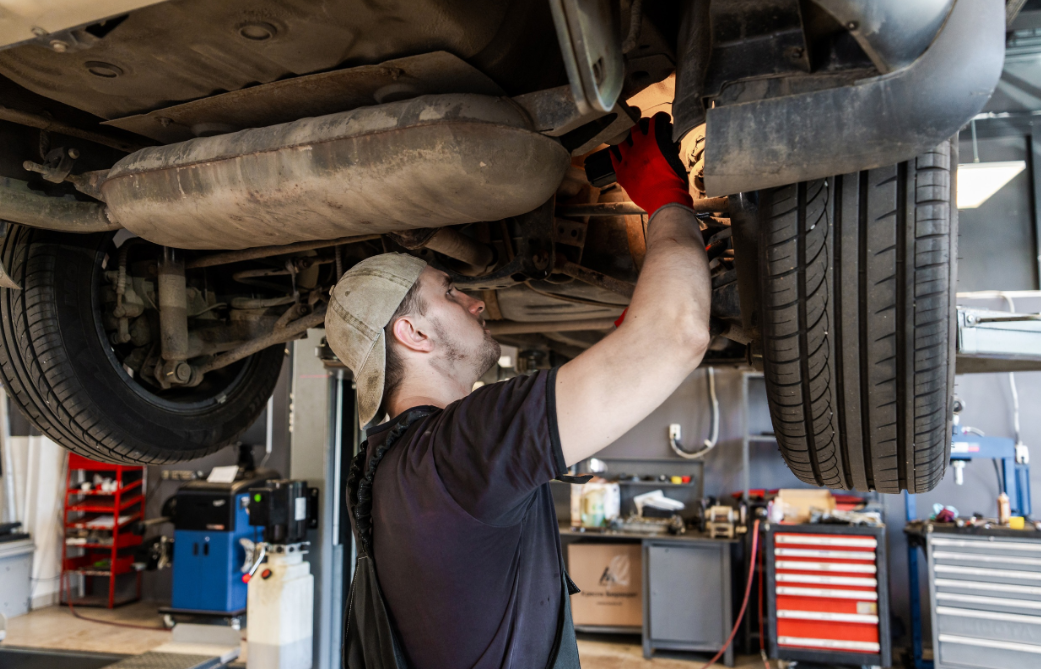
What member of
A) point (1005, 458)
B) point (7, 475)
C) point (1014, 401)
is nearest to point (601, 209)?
point (1005, 458)

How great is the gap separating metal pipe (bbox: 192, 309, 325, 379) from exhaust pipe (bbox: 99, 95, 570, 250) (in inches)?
24.1

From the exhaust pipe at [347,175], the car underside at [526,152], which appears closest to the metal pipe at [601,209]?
the car underside at [526,152]

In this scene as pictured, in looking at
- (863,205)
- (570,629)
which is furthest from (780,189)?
(570,629)

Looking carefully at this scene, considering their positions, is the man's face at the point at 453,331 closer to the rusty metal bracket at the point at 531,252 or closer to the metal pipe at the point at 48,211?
the rusty metal bracket at the point at 531,252

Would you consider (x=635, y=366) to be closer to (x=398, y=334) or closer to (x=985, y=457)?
(x=398, y=334)

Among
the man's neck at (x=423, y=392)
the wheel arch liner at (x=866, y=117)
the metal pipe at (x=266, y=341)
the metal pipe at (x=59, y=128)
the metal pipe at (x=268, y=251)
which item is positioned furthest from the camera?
the metal pipe at (x=266, y=341)

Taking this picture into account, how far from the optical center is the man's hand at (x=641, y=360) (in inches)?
36.4

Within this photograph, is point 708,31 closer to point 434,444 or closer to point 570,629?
point 434,444

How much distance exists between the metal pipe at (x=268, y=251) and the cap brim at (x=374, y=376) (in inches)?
14.3

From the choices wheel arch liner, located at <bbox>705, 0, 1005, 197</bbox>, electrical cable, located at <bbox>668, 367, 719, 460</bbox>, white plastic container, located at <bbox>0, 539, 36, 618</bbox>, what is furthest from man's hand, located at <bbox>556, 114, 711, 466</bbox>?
white plastic container, located at <bbox>0, 539, 36, 618</bbox>

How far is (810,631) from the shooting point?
443cm

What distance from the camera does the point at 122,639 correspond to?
5578 mm

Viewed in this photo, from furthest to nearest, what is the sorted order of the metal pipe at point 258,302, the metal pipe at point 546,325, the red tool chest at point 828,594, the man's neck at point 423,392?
the red tool chest at point 828,594
the metal pipe at point 546,325
the metal pipe at point 258,302
the man's neck at point 423,392

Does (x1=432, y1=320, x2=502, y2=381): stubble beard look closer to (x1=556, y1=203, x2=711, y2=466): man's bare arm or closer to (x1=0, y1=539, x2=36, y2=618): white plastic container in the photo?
(x1=556, y1=203, x2=711, y2=466): man's bare arm
